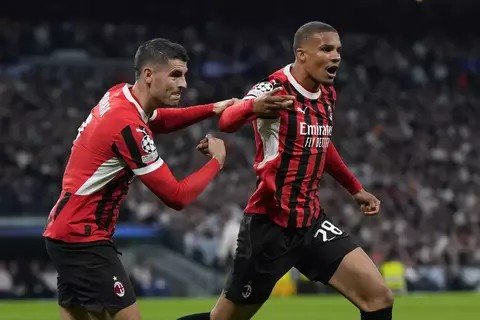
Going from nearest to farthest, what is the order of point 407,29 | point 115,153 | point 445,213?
point 115,153 < point 445,213 < point 407,29

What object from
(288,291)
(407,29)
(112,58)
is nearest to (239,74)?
(112,58)

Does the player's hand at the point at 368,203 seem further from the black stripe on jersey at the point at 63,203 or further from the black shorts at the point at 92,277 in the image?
the black stripe on jersey at the point at 63,203

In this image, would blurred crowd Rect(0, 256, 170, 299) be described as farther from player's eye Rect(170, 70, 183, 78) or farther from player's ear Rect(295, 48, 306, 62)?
player's eye Rect(170, 70, 183, 78)

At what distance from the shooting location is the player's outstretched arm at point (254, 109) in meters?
6.41

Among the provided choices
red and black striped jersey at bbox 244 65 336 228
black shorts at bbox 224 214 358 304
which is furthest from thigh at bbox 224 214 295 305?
red and black striped jersey at bbox 244 65 336 228

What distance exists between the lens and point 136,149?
6020mm

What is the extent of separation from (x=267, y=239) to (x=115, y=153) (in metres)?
1.63

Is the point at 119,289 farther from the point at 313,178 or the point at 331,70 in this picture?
the point at 331,70

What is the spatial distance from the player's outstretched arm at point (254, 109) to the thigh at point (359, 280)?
1.13 meters

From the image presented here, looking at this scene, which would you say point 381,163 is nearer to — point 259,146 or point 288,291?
point 288,291

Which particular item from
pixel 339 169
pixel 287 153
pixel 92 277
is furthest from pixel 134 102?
pixel 339 169

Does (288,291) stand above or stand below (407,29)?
below

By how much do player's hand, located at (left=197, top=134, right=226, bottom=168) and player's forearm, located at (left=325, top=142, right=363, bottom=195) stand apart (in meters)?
1.48

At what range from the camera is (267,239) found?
24.1 feet
